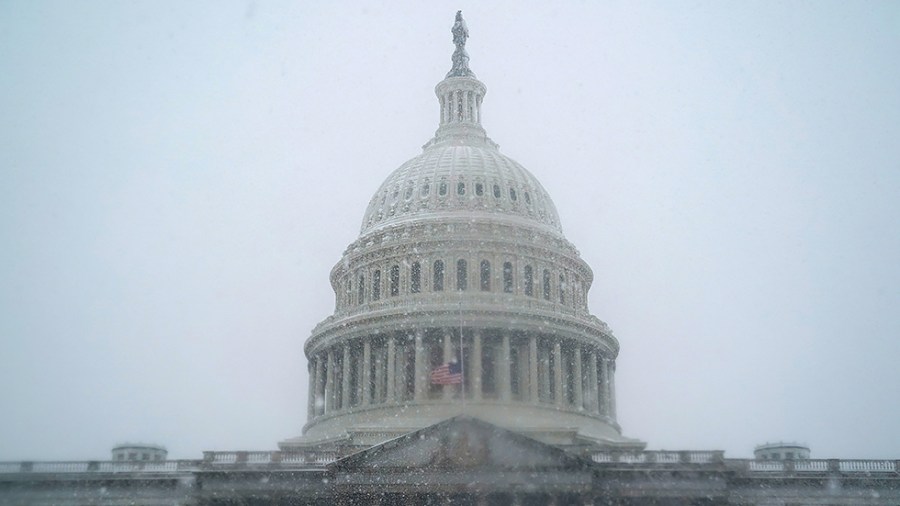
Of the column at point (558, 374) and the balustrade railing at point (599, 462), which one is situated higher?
the column at point (558, 374)

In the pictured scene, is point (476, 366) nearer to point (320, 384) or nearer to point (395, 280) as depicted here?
point (395, 280)

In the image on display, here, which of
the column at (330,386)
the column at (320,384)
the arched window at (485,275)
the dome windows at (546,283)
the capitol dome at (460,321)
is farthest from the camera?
the dome windows at (546,283)

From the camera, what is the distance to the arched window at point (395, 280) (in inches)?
2734

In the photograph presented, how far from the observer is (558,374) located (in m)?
64.9

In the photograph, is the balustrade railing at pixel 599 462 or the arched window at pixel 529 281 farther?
the arched window at pixel 529 281

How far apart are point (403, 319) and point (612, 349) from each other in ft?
52.7

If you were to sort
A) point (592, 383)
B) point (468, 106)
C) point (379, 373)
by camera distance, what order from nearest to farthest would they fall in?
point (379, 373), point (592, 383), point (468, 106)

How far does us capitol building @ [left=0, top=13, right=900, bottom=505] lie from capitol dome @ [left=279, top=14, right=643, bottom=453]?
14 centimetres

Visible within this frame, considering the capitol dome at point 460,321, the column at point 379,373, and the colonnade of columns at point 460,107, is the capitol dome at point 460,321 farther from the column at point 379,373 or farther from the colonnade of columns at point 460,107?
the colonnade of columns at point 460,107

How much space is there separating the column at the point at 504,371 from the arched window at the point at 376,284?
1039 cm

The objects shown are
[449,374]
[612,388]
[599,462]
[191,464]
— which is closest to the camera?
[599,462]

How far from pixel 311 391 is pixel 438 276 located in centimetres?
1244

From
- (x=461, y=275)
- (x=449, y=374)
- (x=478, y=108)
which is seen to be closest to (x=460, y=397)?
(x=449, y=374)

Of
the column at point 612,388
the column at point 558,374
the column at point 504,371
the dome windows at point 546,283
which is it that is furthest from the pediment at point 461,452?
the dome windows at point 546,283
